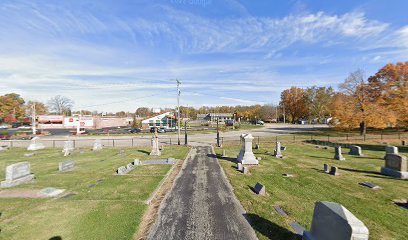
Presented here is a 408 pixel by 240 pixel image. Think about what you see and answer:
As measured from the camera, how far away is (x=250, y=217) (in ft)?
22.6

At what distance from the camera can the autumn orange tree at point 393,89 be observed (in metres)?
27.9

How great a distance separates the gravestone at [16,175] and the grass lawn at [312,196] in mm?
11948

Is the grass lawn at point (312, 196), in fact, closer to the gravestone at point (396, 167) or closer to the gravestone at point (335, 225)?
the gravestone at point (396, 167)

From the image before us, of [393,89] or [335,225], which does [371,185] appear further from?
[393,89]

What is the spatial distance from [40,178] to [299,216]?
14440 mm

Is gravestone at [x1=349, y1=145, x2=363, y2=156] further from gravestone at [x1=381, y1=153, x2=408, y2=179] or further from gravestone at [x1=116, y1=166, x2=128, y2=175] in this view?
gravestone at [x1=116, y1=166, x2=128, y2=175]

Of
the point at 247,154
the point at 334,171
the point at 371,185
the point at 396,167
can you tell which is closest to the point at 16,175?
the point at 247,154

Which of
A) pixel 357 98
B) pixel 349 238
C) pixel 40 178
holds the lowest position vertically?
pixel 40 178

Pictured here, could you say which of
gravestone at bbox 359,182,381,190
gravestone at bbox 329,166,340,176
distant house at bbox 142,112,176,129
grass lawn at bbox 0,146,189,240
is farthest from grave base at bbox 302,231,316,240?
distant house at bbox 142,112,176,129

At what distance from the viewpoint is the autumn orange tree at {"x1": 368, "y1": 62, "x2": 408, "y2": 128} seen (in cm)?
2791

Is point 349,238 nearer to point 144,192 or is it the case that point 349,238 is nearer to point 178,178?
point 144,192

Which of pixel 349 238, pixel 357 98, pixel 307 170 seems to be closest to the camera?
pixel 349 238

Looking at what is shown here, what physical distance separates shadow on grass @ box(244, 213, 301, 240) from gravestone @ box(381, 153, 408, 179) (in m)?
10.7

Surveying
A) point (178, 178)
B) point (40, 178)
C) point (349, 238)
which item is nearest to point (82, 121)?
point (40, 178)
